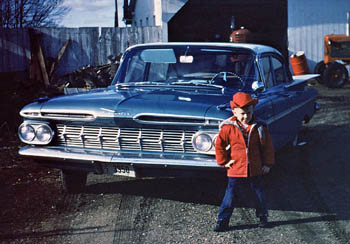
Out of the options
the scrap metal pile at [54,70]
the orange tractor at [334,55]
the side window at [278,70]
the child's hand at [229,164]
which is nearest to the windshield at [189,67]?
the side window at [278,70]

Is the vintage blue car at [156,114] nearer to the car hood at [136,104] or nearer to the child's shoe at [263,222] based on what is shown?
the car hood at [136,104]

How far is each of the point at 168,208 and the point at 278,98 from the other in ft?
6.02

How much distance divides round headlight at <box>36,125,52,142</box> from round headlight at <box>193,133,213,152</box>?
1.47 m

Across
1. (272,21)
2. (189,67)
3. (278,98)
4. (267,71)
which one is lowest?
(278,98)

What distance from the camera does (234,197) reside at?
4383mm

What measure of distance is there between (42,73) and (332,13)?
1131 cm

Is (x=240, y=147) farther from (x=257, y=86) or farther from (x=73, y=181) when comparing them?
(x=73, y=181)

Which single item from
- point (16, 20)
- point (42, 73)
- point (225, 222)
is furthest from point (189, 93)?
point (16, 20)

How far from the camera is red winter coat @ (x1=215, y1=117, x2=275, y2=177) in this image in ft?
13.9

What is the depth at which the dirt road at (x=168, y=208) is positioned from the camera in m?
4.29

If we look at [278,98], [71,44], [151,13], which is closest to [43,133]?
[278,98]

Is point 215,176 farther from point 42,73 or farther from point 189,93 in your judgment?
point 42,73

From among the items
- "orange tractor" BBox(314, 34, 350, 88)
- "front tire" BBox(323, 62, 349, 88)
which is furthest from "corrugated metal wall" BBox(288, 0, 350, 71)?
"front tire" BBox(323, 62, 349, 88)

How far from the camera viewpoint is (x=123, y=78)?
6.14 m
